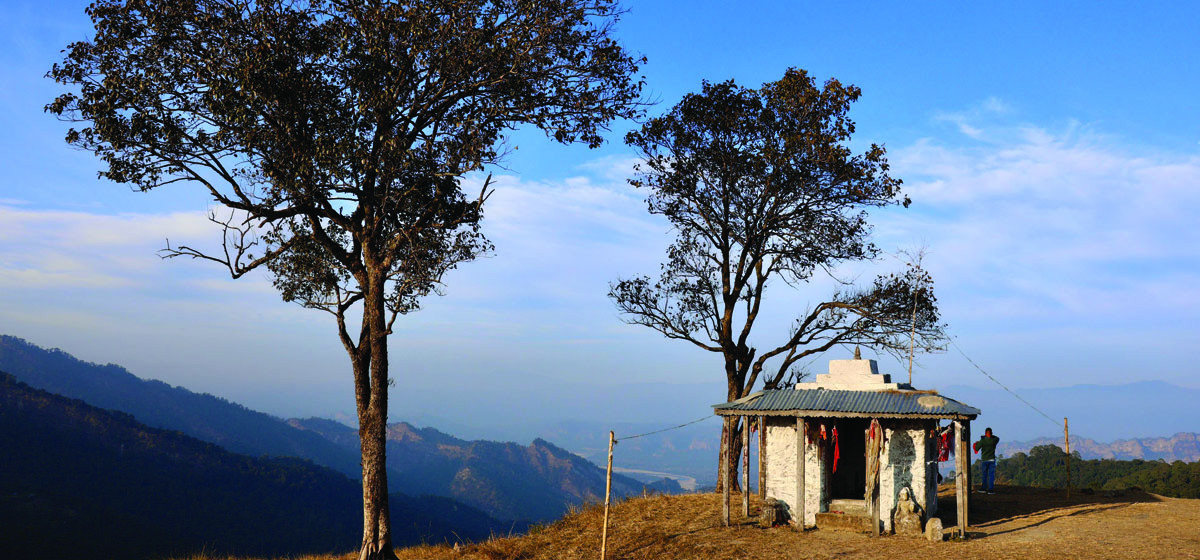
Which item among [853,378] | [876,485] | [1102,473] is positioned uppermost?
[853,378]

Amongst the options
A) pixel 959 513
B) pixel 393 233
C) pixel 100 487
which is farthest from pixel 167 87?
pixel 100 487

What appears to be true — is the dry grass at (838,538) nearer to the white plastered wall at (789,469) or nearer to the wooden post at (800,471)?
the wooden post at (800,471)

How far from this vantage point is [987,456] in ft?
93.1

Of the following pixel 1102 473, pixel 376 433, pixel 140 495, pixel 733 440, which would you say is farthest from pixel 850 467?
pixel 140 495

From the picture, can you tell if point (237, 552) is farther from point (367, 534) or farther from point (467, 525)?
point (367, 534)

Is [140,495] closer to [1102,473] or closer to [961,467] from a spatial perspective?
[1102,473]

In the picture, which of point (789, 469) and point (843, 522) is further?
point (789, 469)

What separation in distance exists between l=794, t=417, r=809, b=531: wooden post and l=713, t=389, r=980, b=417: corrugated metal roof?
0.52 metres

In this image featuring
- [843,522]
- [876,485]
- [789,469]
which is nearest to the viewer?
[876,485]

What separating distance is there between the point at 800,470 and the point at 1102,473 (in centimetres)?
6853

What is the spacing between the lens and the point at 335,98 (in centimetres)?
2022

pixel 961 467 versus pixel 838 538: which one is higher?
pixel 961 467

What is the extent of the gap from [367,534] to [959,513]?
14.8 m

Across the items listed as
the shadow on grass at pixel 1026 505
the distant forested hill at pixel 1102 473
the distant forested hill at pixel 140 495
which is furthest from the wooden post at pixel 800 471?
the distant forested hill at pixel 140 495
